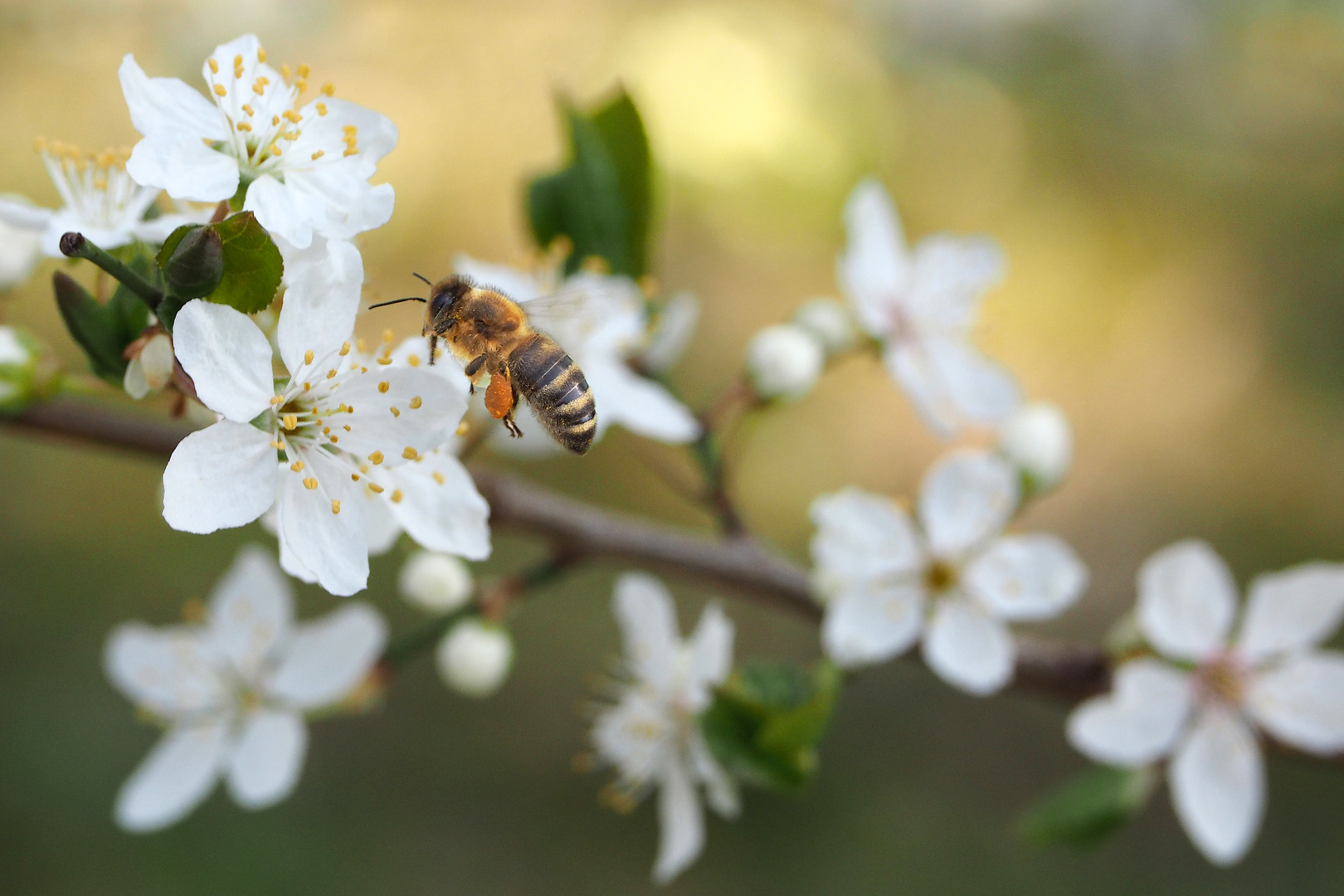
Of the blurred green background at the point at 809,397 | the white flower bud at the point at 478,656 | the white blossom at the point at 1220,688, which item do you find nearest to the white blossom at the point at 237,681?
the white flower bud at the point at 478,656

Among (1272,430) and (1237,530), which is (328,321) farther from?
(1272,430)

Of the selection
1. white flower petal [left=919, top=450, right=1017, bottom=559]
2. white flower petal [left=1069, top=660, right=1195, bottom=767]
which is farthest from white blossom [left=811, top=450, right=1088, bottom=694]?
white flower petal [left=1069, top=660, right=1195, bottom=767]

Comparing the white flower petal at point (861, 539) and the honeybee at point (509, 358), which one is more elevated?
the honeybee at point (509, 358)

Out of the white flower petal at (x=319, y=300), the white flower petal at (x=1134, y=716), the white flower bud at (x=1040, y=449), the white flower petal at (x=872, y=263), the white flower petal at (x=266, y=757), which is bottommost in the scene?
the white flower petal at (x=266, y=757)

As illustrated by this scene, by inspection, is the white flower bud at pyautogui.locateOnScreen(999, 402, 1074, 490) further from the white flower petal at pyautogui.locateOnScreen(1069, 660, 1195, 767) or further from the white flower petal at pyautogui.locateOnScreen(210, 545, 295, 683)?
the white flower petal at pyautogui.locateOnScreen(210, 545, 295, 683)

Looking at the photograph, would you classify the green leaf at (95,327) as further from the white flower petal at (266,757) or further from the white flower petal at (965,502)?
the white flower petal at (965,502)

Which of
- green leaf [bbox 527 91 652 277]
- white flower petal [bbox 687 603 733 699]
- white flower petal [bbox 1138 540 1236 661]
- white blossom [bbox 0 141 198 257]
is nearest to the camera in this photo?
white blossom [bbox 0 141 198 257]

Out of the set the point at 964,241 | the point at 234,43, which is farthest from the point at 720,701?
the point at 964,241
